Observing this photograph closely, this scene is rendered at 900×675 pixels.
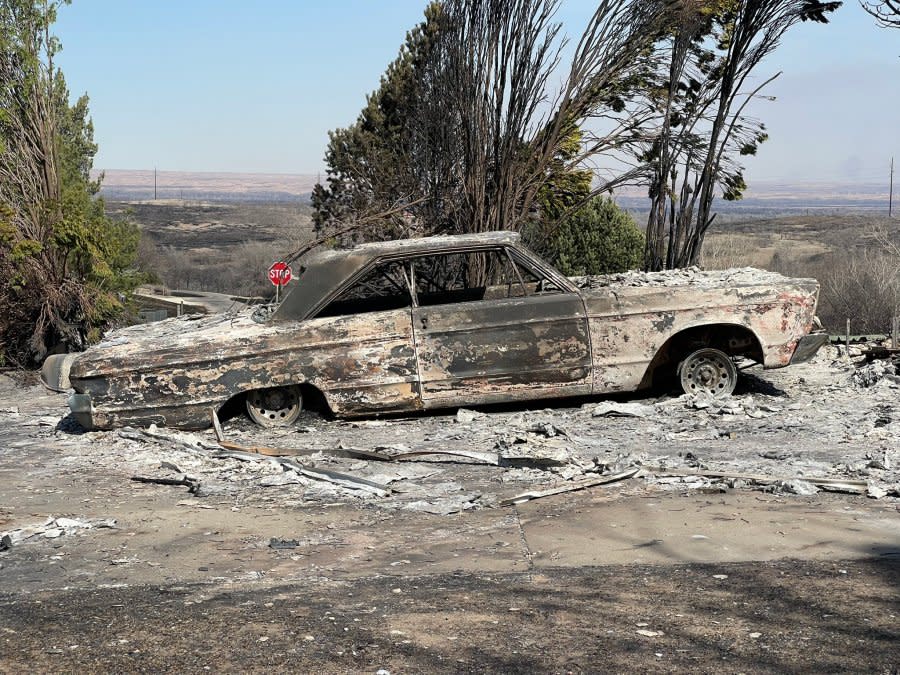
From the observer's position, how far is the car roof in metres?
7.96

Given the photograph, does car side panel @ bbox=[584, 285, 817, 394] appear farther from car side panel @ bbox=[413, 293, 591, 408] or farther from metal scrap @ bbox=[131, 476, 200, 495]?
metal scrap @ bbox=[131, 476, 200, 495]

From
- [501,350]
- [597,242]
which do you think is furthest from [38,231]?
[597,242]

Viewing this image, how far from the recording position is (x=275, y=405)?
799 cm

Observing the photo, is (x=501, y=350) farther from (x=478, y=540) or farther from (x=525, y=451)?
(x=478, y=540)

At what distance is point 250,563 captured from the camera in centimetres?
490

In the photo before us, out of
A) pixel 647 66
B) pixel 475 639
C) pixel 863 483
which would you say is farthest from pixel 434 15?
pixel 475 639

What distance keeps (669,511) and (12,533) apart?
11.5 feet

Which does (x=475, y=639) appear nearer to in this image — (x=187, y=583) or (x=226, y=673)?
(x=226, y=673)

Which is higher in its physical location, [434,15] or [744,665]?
[434,15]

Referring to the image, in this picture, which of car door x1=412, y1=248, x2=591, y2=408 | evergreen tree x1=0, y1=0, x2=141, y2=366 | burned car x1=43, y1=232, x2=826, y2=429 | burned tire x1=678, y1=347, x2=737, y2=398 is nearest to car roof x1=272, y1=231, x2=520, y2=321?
burned car x1=43, y1=232, x2=826, y2=429

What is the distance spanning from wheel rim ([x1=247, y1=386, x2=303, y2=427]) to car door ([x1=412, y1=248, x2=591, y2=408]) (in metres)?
1.01

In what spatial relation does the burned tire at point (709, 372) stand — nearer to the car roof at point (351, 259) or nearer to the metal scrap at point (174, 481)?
the car roof at point (351, 259)

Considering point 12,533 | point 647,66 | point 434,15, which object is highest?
point 434,15

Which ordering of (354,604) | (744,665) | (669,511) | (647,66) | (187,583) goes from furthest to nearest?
(647,66), (669,511), (187,583), (354,604), (744,665)
